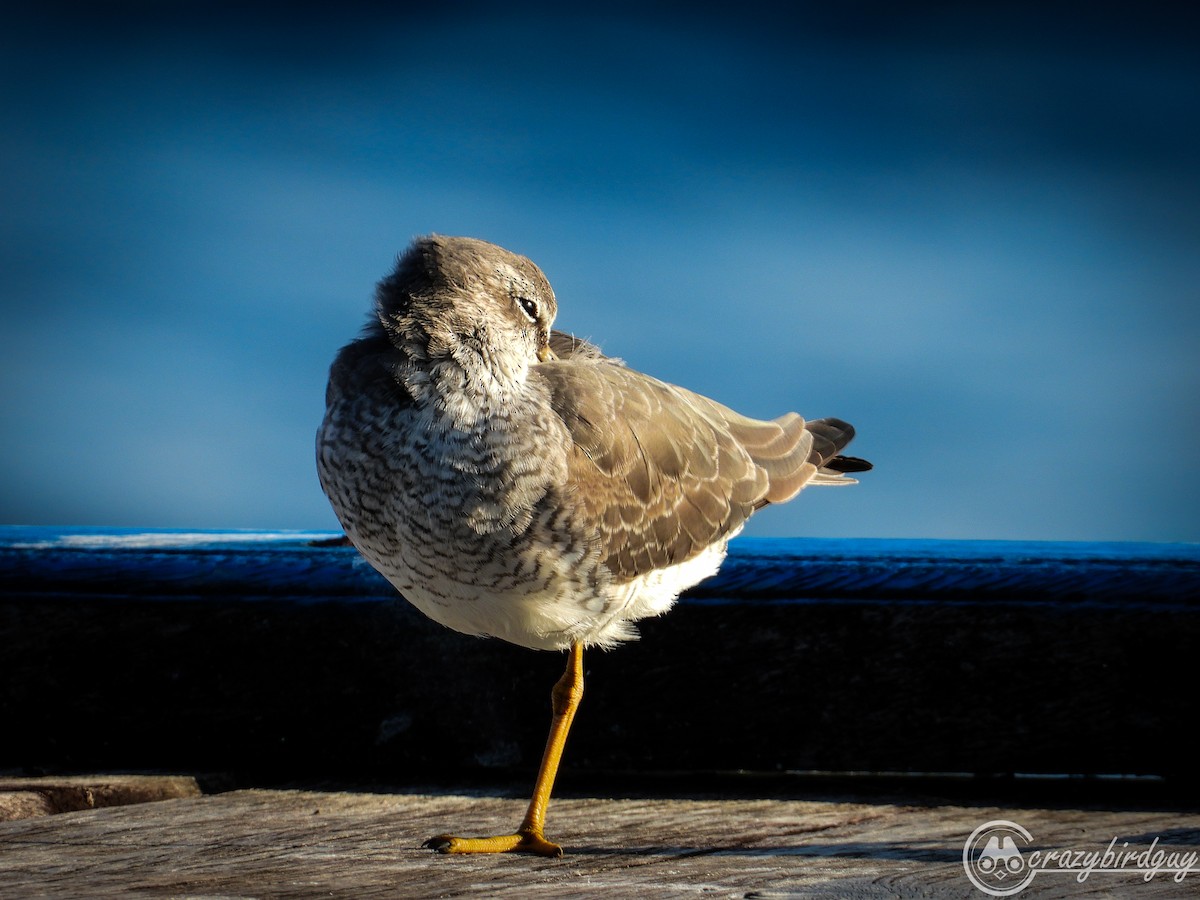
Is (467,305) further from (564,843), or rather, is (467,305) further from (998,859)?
(998,859)

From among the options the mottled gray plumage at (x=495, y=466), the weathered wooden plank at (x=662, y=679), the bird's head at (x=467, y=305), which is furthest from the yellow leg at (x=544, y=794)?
the bird's head at (x=467, y=305)

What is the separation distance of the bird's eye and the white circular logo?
1.98 metres

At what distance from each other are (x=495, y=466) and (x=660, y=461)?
86cm

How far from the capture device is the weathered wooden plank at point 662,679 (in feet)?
12.1

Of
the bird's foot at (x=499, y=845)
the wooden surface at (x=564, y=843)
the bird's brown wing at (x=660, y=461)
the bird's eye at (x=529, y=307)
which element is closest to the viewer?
the wooden surface at (x=564, y=843)

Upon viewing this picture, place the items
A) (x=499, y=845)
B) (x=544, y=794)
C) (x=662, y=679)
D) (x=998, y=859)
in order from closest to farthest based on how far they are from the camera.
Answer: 1. (x=998, y=859)
2. (x=499, y=845)
3. (x=544, y=794)
4. (x=662, y=679)

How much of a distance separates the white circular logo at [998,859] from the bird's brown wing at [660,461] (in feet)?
4.01

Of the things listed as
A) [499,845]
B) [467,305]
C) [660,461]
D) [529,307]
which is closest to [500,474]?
[467,305]

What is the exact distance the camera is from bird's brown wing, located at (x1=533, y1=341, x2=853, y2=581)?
348cm

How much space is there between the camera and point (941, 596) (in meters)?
3.77

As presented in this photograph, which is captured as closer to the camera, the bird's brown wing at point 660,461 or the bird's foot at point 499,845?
the bird's foot at point 499,845

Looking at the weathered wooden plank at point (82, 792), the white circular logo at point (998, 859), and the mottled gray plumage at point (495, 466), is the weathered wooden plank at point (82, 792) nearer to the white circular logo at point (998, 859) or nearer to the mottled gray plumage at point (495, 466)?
the mottled gray plumage at point (495, 466)

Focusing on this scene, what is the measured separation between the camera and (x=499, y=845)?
304cm

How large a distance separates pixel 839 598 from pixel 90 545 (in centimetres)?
272
